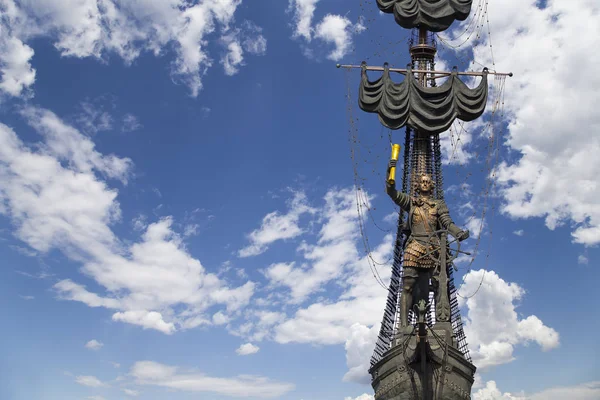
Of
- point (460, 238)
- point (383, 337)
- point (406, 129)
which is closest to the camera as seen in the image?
point (460, 238)

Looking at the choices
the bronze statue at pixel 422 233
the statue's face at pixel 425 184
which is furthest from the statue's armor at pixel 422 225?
the statue's face at pixel 425 184

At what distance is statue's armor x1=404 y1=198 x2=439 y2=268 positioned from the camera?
73.8 feet

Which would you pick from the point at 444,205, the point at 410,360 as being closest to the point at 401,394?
the point at 410,360

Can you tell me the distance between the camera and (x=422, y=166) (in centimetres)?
2528

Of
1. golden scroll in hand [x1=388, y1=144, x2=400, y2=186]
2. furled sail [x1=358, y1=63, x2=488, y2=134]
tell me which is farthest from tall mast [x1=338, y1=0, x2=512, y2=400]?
golden scroll in hand [x1=388, y1=144, x2=400, y2=186]

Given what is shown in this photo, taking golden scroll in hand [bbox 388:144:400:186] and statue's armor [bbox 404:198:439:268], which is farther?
statue's armor [bbox 404:198:439:268]

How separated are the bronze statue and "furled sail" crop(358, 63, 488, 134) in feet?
8.54

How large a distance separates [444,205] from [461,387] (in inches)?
227

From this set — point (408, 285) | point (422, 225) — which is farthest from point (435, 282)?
point (422, 225)

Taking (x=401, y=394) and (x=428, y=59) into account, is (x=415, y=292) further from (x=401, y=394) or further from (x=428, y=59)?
(x=428, y=59)

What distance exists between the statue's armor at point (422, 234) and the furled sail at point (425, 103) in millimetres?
3275

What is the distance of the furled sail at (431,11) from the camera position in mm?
27172

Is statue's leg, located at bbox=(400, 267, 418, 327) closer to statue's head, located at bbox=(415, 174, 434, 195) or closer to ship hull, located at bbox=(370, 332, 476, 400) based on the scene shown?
ship hull, located at bbox=(370, 332, 476, 400)

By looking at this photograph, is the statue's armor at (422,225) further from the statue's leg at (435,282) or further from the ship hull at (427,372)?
the ship hull at (427,372)
